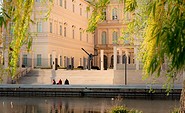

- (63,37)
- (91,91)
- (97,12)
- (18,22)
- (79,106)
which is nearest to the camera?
(18,22)

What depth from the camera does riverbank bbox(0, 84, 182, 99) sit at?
96.4ft

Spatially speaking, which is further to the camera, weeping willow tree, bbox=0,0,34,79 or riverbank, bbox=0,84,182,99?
riverbank, bbox=0,84,182,99

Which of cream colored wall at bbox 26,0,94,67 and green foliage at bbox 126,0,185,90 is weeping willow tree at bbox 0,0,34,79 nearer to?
green foliage at bbox 126,0,185,90

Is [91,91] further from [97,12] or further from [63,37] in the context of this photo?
[63,37]

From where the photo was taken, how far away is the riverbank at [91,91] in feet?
96.4

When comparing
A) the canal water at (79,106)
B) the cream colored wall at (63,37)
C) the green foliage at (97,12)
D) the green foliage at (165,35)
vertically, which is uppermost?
the cream colored wall at (63,37)

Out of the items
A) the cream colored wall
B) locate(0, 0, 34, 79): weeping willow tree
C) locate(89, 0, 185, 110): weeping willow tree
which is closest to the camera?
locate(89, 0, 185, 110): weeping willow tree

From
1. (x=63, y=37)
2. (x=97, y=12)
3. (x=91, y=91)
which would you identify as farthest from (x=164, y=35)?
(x=63, y=37)

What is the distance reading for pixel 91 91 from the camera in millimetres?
30703

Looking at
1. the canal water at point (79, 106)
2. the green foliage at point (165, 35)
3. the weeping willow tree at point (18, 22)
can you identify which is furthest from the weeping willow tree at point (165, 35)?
the canal water at point (79, 106)

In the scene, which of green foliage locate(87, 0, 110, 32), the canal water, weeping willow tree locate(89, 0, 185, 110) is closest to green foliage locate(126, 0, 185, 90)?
weeping willow tree locate(89, 0, 185, 110)

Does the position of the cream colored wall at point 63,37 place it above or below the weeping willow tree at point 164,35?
above

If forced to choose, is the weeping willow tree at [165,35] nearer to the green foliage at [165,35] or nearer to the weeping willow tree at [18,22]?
the green foliage at [165,35]

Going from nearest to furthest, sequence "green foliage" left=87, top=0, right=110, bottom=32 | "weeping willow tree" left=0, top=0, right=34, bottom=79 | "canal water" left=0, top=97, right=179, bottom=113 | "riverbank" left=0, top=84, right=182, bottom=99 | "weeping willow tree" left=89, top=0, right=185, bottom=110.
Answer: "weeping willow tree" left=89, top=0, right=185, bottom=110 < "weeping willow tree" left=0, top=0, right=34, bottom=79 < "green foliage" left=87, top=0, right=110, bottom=32 < "canal water" left=0, top=97, right=179, bottom=113 < "riverbank" left=0, top=84, right=182, bottom=99
